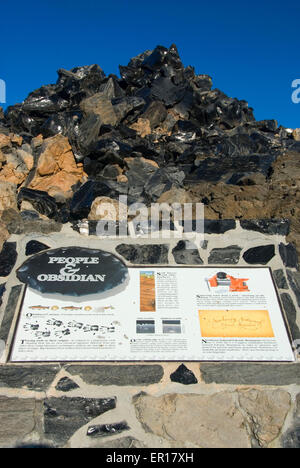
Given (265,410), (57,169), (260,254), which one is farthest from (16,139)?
(265,410)

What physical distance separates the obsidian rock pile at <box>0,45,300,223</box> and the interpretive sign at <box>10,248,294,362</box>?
1657 mm

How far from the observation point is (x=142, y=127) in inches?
360

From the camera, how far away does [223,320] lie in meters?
3.60

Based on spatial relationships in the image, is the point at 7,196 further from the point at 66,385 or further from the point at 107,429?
the point at 107,429

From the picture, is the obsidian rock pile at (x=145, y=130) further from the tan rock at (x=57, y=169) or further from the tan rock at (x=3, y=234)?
the tan rock at (x=3, y=234)

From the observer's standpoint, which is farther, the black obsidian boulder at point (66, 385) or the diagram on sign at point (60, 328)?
the diagram on sign at point (60, 328)

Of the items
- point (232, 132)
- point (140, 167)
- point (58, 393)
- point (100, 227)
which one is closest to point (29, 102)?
point (140, 167)

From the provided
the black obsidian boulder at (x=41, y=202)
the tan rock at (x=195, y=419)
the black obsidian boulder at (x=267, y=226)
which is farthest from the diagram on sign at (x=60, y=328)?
the black obsidian boulder at (x=41, y=202)

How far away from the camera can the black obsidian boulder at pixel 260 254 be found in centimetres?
415

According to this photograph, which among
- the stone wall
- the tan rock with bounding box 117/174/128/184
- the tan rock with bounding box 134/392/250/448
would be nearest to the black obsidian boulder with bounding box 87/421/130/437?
the stone wall

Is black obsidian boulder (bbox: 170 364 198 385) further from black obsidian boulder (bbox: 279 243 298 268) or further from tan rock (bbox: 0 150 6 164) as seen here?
tan rock (bbox: 0 150 6 164)

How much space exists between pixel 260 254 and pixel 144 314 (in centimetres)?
149

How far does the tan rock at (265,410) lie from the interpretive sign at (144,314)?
0.30 metres

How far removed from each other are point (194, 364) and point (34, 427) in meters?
1.45
